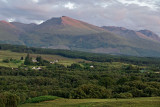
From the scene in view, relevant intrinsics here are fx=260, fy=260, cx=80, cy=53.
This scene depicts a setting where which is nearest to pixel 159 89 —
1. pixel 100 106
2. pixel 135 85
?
pixel 135 85

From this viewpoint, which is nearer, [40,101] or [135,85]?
[40,101]

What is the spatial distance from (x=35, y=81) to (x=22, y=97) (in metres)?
35.4

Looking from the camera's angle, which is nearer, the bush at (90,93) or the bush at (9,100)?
the bush at (9,100)

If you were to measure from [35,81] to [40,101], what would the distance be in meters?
39.6

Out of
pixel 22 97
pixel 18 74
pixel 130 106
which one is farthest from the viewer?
pixel 18 74

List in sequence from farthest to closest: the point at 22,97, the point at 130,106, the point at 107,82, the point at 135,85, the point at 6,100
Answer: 1. the point at 107,82
2. the point at 135,85
3. the point at 22,97
4. the point at 6,100
5. the point at 130,106

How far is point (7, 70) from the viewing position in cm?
11825

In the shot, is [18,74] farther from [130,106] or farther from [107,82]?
[130,106]

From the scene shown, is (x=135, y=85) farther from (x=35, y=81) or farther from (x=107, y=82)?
(x=35, y=81)

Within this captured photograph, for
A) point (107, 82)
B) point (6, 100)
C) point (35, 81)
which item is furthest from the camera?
point (35, 81)

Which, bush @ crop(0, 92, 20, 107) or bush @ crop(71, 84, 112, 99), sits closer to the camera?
bush @ crop(0, 92, 20, 107)

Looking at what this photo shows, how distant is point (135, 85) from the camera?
6191 cm

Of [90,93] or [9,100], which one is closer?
[9,100]

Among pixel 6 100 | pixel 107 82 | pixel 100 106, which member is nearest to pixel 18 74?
pixel 107 82
